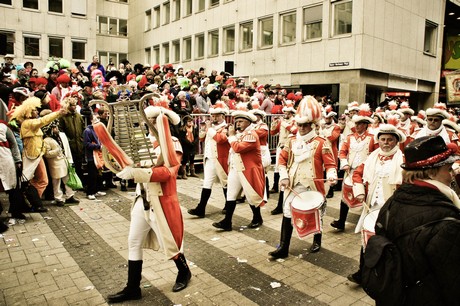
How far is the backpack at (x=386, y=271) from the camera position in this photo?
234cm

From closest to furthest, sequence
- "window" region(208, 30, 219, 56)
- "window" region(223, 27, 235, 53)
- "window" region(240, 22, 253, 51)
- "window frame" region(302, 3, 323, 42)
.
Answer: "window frame" region(302, 3, 323, 42) → "window" region(240, 22, 253, 51) → "window" region(223, 27, 235, 53) → "window" region(208, 30, 219, 56)

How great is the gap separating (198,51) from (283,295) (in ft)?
97.5

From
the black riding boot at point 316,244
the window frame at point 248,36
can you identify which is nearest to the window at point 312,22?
the window frame at point 248,36

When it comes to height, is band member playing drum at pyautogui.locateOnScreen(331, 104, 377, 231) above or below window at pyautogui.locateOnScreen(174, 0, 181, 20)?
below

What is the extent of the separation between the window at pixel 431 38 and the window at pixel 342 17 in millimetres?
8503

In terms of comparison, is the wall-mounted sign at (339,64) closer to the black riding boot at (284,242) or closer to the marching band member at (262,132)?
the marching band member at (262,132)

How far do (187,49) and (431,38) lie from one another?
61.7 ft

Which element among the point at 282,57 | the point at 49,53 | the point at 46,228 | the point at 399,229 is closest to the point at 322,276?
the point at 399,229

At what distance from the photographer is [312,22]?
23.3 metres

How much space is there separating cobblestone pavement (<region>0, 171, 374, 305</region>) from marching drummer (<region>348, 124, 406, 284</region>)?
69 cm

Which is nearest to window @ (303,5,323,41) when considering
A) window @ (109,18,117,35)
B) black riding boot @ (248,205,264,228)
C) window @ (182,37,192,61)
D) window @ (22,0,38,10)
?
window @ (182,37,192,61)

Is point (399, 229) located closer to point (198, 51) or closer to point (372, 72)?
point (372, 72)

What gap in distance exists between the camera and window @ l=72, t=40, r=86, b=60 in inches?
1286

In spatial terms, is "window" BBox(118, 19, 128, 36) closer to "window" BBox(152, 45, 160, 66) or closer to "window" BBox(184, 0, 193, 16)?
"window" BBox(152, 45, 160, 66)
